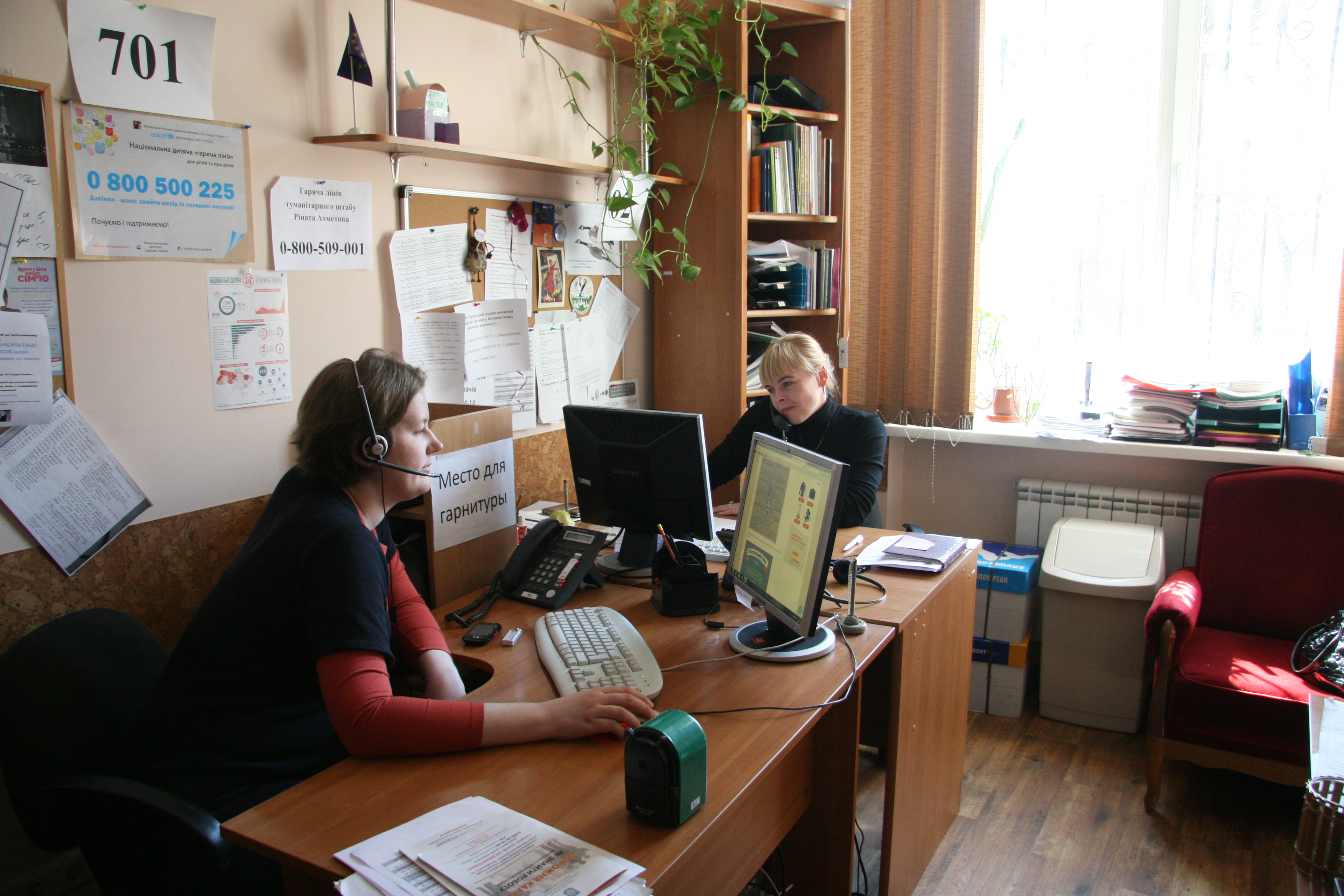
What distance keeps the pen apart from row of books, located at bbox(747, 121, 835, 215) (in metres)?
1.61

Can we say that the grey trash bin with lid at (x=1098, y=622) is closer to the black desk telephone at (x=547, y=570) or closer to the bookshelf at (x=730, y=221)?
the bookshelf at (x=730, y=221)

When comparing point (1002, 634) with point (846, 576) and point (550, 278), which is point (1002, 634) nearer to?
point (846, 576)

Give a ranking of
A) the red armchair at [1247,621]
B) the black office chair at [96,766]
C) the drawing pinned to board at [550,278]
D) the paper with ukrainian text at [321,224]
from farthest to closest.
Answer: the drawing pinned to board at [550,278] < the red armchair at [1247,621] < the paper with ukrainian text at [321,224] < the black office chair at [96,766]

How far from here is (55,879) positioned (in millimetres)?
1848

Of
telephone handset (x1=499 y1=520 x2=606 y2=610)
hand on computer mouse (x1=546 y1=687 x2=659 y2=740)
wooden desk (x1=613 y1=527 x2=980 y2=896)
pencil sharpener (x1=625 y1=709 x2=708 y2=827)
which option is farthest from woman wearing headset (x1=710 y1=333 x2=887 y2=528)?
pencil sharpener (x1=625 y1=709 x2=708 y2=827)

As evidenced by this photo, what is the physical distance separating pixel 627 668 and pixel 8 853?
4.24ft

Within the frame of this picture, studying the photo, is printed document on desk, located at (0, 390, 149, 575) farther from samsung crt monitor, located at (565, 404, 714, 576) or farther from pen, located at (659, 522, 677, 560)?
pen, located at (659, 522, 677, 560)

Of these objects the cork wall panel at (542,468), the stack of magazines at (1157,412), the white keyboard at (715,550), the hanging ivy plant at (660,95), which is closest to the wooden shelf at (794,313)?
the hanging ivy plant at (660,95)

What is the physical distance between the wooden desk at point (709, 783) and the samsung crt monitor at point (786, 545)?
0.05 metres

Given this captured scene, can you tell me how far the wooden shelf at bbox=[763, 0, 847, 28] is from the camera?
10.8 feet

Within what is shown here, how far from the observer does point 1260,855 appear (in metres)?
2.37

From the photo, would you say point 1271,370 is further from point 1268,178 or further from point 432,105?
point 432,105

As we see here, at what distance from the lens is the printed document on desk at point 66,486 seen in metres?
1.75

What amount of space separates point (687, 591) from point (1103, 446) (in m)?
1.99
